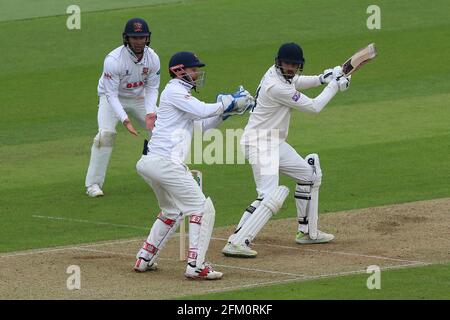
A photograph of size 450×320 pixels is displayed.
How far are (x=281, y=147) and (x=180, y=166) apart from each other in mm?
1681

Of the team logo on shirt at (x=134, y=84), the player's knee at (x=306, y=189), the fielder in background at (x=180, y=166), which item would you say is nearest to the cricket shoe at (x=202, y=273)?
the fielder in background at (x=180, y=166)

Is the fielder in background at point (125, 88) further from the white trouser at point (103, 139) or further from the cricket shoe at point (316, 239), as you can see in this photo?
the cricket shoe at point (316, 239)

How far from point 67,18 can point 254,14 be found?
13.6 ft

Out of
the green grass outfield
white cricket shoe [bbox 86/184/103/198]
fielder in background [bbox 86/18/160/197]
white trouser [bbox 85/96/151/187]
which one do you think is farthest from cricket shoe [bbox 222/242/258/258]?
white trouser [bbox 85/96/151/187]

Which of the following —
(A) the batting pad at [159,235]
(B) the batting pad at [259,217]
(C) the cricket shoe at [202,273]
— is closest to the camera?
(C) the cricket shoe at [202,273]

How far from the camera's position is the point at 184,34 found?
26391mm

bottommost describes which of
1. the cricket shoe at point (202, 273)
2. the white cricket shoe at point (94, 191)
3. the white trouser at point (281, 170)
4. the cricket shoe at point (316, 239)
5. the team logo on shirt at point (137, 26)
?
the cricket shoe at point (202, 273)

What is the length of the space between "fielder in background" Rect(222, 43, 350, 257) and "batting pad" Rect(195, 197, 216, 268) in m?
0.98

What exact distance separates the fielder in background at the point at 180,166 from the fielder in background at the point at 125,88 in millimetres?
3370

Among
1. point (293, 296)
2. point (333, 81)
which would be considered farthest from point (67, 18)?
point (293, 296)

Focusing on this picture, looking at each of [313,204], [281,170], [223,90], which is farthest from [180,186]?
[223,90]

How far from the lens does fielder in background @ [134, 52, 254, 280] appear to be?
12.3 meters

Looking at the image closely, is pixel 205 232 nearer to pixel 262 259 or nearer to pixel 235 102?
pixel 262 259

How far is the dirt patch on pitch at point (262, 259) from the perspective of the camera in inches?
469
